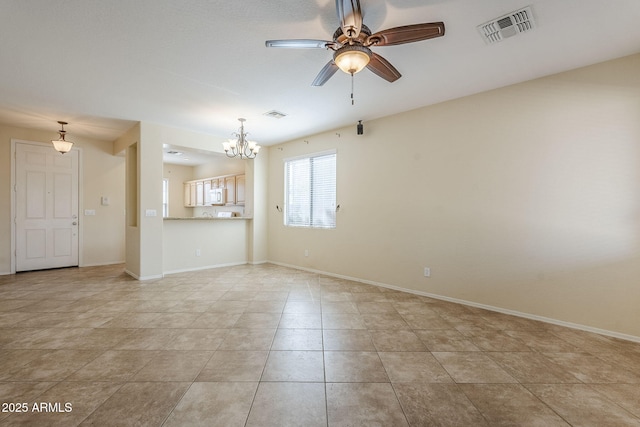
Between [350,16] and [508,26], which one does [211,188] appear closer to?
[350,16]

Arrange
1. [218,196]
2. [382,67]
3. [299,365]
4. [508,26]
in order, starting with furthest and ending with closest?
[218,196], [382,67], [508,26], [299,365]

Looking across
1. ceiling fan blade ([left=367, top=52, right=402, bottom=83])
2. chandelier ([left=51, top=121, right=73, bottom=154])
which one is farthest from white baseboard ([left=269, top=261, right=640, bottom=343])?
chandelier ([left=51, top=121, right=73, bottom=154])

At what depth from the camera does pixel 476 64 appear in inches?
112

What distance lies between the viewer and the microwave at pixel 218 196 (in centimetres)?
748

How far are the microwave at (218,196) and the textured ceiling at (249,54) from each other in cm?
339

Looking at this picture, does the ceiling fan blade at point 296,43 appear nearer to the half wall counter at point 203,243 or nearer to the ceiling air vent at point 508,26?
the ceiling air vent at point 508,26

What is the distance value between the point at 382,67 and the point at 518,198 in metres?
2.26

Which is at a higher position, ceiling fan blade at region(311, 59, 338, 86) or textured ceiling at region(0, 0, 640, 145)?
textured ceiling at region(0, 0, 640, 145)

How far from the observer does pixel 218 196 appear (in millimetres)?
7590

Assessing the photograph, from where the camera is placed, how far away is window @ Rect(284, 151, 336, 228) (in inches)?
204

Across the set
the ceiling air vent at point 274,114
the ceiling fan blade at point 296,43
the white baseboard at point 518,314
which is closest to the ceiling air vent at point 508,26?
the ceiling fan blade at point 296,43

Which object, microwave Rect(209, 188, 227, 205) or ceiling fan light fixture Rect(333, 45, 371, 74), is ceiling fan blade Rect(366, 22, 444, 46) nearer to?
ceiling fan light fixture Rect(333, 45, 371, 74)

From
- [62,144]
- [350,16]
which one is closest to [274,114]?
[350,16]

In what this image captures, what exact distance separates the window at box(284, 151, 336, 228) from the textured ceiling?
1260mm
